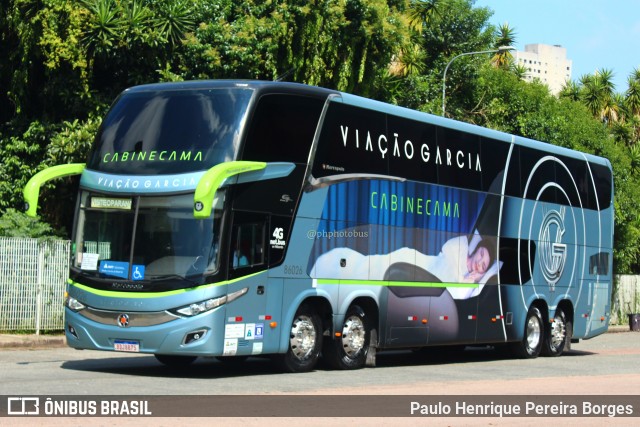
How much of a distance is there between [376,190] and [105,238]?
469cm

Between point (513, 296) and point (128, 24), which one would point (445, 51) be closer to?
point (128, 24)

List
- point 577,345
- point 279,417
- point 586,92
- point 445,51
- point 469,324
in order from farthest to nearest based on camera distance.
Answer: point 586,92
point 445,51
point 577,345
point 469,324
point 279,417

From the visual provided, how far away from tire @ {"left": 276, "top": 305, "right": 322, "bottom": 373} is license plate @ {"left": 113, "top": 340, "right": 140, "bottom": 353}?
2.34 meters

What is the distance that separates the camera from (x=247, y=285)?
52.2 ft

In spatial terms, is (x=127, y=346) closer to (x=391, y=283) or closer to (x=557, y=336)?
(x=391, y=283)

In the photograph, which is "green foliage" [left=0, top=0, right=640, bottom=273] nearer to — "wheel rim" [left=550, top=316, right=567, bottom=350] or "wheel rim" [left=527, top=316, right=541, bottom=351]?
"wheel rim" [left=527, top=316, right=541, bottom=351]

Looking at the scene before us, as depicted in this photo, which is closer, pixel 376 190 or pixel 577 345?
pixel 376 190

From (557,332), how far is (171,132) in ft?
38.7

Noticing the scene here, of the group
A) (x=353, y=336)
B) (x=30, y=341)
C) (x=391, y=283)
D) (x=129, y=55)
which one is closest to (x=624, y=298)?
(x=129, y=55)

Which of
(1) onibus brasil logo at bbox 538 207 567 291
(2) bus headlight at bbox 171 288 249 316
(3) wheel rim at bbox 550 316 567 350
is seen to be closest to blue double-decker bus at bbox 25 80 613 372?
(2) bus headlight at bbox 171 288 249 316

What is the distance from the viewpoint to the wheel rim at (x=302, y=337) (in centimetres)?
1698

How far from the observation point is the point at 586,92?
60.9 m

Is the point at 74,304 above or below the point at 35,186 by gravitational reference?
below

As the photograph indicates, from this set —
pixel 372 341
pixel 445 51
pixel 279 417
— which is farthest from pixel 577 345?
pixel 445 51
